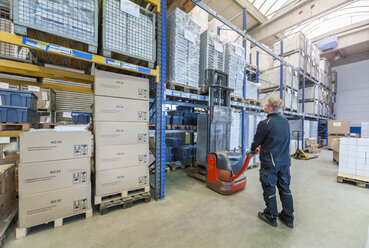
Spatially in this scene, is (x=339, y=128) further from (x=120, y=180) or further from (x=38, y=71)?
(x=38, y=71)

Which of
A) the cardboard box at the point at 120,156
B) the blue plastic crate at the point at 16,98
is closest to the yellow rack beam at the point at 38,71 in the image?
the blue plastic crate at the point at 16,98

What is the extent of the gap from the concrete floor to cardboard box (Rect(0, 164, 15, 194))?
0.66 metres

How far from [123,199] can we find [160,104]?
1.86 m

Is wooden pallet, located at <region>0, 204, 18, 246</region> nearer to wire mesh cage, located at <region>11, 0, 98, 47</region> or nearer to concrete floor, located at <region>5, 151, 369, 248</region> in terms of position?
concrete floor, located at <region>5, 151, 369, 248</region>

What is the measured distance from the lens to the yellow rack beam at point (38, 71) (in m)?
2.25

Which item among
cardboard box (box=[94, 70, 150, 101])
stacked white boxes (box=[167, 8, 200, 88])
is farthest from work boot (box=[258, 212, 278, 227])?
stacked white boxes (box=[167, 8, 200, 88])

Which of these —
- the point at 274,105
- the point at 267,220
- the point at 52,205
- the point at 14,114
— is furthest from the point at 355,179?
the point at 14,114

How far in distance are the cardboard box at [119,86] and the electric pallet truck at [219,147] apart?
178 cm

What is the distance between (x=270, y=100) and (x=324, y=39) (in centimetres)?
1335

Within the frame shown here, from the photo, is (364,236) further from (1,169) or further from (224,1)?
(224,1)

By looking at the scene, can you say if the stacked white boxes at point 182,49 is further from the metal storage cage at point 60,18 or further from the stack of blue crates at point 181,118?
the stack of blue crates at point 181,118

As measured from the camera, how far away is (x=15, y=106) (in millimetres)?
2682

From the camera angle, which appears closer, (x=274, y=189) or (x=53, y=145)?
(x=53, y=145)

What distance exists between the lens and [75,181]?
2.25 meters
